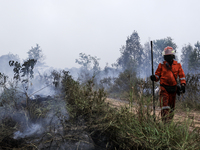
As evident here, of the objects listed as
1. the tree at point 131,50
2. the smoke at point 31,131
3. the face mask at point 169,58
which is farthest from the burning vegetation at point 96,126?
the tree at point 131,50

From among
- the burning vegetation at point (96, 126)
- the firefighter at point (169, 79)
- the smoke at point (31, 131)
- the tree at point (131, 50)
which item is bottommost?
the smoke at point (31, 131)

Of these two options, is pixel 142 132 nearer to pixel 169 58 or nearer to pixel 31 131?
pixel 169 58

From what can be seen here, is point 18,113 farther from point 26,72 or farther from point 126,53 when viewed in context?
point 126,53

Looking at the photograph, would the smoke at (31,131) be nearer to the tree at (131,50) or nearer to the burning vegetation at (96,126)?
the burning vegetation at (96,126)

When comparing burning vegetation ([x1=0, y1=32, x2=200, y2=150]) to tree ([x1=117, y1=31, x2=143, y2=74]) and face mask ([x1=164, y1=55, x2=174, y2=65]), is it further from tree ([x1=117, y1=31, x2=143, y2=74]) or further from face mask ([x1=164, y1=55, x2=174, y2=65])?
tree ([x1=117, y1=31, x2=143, y2=74])

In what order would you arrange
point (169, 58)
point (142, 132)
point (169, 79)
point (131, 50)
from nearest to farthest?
point (142, 132) → point (169, 79) → point (169, 58) → point (131, 50)

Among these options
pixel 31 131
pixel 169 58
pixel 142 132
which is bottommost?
pixel 31 131

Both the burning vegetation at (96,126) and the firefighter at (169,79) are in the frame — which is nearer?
the burning vegetation at (96,126)

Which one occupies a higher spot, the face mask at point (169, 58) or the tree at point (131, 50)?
the tree at point (131, 50)

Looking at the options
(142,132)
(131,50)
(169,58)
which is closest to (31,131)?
(142,132)

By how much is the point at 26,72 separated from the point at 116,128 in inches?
146

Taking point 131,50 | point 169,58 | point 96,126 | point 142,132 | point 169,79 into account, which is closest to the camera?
point 142,132

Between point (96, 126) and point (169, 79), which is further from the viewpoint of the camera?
point (169, 79)

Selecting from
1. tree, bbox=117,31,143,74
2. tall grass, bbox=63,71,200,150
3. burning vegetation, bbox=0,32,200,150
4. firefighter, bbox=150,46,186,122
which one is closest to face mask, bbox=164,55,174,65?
firefighter, bbox=150,46,186,122
